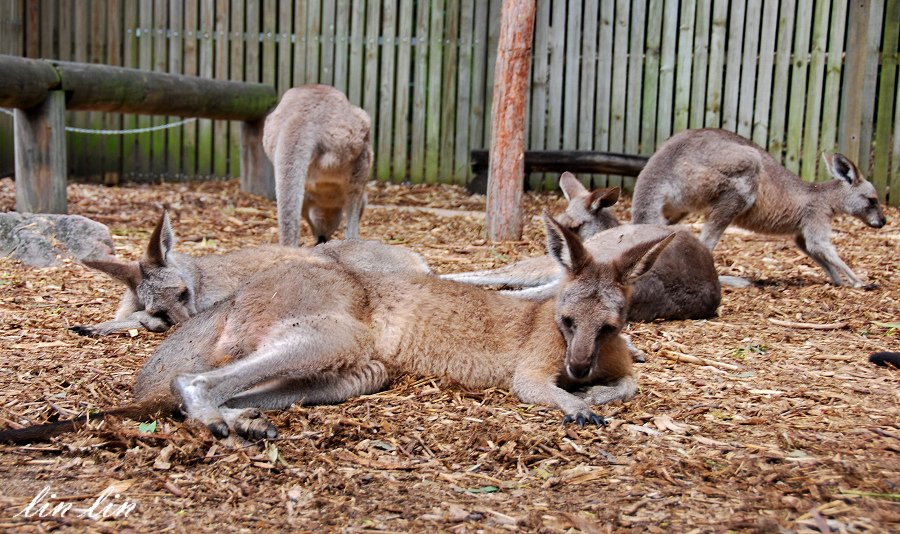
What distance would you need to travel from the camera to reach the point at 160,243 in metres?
5.05

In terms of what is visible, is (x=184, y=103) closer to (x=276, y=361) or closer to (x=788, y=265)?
(x=788, y=265)

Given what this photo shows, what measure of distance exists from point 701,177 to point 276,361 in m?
4.68

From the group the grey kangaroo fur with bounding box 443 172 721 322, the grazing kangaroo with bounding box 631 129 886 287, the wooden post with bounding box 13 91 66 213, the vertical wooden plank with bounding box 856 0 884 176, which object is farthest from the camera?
the vertical wooden plank with bounding box 856 0 884 176

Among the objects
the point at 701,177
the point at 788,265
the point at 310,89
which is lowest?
the point at 788,265

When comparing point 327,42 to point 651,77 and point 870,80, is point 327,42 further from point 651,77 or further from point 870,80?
point 870,80

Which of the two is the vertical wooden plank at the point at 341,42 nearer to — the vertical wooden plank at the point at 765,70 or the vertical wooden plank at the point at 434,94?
the vertical wooden plank at the point at 434,94

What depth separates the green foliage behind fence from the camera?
10.3 metres

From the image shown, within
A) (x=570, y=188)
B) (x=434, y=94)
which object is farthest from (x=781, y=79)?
(x=570, y=188)

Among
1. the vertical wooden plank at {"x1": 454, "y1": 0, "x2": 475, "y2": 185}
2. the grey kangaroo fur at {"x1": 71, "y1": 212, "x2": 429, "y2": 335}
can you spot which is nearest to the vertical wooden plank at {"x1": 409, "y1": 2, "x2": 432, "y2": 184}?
the vertical wooden plank at {"x1": 454, "y1": 0, "x2": 475, "y2": 185}

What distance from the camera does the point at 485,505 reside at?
2854mm

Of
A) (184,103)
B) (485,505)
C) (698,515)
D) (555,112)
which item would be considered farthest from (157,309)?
(555,112)

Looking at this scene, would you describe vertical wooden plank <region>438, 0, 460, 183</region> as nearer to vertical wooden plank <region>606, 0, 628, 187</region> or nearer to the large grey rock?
vertical wooden plank <region>606, 0, 628, 187</region>

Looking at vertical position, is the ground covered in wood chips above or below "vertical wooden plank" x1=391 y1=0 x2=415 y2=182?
below

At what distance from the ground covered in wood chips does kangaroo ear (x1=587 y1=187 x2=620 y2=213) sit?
1.37 meters
